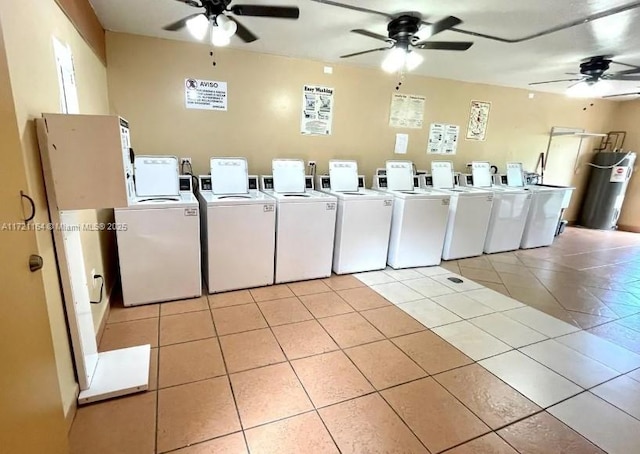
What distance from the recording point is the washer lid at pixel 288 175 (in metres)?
3.45

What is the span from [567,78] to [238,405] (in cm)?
519

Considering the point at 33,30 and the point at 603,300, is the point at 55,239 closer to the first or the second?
the point at 33,30

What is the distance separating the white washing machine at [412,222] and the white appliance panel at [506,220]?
971 millimetres

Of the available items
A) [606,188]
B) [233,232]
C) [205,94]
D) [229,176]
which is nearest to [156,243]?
[233,232]

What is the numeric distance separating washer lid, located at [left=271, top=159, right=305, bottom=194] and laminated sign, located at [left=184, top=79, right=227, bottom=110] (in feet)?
2.69

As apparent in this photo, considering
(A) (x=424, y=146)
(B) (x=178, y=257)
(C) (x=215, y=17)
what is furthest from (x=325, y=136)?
(B) (x=178, y=257)

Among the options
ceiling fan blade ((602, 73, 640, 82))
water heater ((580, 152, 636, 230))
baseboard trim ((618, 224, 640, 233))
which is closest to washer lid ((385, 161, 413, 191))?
ceiling fan blade ((602, 73, 640, 82))

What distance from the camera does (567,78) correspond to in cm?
413

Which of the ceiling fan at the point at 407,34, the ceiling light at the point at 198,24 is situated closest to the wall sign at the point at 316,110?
the ceiling fan at the point at 407,34

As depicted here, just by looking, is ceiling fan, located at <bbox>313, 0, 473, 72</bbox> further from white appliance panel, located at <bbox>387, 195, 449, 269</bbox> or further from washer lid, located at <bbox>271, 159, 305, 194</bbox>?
white appliance panel, located at <bbox>387, 195, 449, 269</bbox>

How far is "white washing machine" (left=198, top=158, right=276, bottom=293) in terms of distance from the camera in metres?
2.82

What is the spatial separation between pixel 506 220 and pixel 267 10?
401 centimetres

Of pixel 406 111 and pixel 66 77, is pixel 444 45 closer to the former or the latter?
pixel 406 111

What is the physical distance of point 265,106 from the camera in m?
3.53
